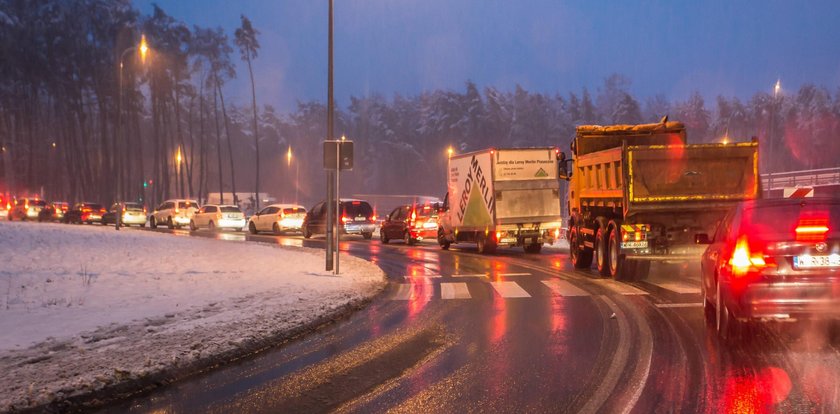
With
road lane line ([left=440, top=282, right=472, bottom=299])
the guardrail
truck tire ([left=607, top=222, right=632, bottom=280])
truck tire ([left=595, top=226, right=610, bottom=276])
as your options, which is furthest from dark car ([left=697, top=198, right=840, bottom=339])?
the guardrail

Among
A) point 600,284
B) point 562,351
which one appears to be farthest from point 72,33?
point 562,351

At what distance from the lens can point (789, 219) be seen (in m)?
8.32

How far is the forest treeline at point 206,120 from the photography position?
209 feet

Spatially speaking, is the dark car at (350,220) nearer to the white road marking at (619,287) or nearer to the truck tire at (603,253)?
the truck tire at (603,253)

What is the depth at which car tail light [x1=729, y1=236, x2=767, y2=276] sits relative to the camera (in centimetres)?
817

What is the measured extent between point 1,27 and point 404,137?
234 ft

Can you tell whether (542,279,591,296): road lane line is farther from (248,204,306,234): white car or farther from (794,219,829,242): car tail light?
(248,204,306,234): white car

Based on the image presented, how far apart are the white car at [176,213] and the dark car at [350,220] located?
12658 millimetres

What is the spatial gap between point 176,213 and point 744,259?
43.6 metres

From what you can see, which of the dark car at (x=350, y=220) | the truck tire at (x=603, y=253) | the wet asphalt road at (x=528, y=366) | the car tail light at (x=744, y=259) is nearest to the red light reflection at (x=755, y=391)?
the wet asphalt road at (x=528, y=366)

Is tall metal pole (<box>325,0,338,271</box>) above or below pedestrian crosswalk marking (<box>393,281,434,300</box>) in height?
above

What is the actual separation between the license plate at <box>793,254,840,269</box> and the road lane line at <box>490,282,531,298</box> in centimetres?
596

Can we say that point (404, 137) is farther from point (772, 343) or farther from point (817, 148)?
point (772, 343)

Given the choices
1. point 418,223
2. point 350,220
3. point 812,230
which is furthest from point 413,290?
point 350,220
